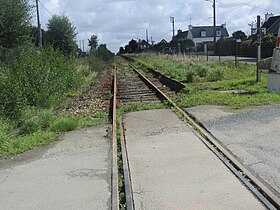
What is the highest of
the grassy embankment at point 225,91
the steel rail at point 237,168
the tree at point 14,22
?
the tree at point 14,22

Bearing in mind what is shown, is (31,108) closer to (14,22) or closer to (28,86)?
(28,86)

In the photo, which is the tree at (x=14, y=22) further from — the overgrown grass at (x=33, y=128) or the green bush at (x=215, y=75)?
the green bush at (x=215, y=75)

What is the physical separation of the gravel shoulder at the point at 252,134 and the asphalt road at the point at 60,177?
2.06 meters

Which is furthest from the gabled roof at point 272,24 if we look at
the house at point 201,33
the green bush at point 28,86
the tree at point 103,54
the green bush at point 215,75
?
the green bush at point 28,86

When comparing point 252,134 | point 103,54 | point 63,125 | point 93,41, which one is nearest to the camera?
point 252,134

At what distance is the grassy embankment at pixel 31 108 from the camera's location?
8215 millimetres

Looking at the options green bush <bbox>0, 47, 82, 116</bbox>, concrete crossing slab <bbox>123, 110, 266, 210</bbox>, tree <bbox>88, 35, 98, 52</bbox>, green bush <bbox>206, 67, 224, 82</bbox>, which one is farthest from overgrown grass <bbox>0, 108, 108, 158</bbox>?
tree <bbox>88, 35, 98, 52</bbox>

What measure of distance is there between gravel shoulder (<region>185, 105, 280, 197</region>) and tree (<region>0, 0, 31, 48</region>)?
36.4ft

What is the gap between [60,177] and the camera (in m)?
5.62

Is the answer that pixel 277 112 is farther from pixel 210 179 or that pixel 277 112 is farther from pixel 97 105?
pixel 97 105

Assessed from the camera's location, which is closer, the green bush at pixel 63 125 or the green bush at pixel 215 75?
the green bush at pixel 63 125

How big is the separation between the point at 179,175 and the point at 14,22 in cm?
1544

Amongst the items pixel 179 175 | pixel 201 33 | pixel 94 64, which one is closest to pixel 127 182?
pixel 179 175

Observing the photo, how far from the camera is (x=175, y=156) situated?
627 cm
